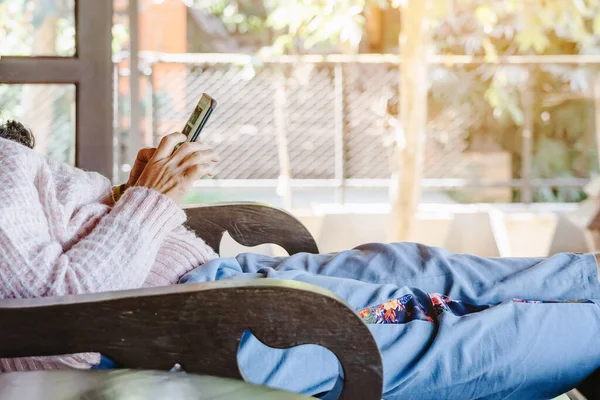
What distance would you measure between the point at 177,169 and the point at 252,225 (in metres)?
0.34

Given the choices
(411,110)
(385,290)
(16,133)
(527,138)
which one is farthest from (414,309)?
(527,138)

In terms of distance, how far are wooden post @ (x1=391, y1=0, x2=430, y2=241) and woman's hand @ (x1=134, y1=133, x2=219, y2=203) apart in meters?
2.08

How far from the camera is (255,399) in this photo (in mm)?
920

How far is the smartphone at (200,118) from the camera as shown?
4.63ft

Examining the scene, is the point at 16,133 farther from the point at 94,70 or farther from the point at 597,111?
the point at 597,111

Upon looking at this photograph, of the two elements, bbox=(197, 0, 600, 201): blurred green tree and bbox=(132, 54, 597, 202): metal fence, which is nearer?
bbox=(197, 0, 600, 201): blurred green tree

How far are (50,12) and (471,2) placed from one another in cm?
259

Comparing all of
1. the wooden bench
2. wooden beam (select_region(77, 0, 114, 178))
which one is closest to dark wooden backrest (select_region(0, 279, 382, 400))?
the wooden bench

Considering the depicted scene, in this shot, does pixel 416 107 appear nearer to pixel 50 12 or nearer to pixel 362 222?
pixel 362 222

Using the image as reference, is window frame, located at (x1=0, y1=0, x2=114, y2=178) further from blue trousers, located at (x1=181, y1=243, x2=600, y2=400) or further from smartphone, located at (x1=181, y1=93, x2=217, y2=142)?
blue trousers, located at (x1=181, y1=243, x2=600, y2=400)

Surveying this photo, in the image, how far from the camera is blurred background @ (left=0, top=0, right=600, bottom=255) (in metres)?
3.71

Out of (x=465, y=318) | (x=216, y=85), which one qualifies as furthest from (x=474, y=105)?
(x=465, y=318)

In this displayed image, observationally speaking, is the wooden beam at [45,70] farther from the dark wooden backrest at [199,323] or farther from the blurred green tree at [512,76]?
the blurred green tree at [512,76]

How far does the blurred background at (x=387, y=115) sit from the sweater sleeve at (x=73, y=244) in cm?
221
